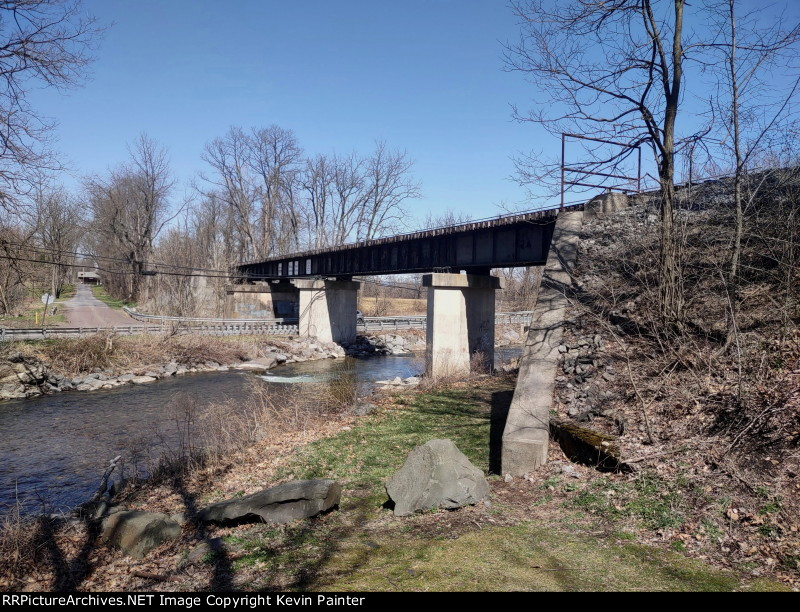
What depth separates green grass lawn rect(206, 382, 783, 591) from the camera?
505 centimetres

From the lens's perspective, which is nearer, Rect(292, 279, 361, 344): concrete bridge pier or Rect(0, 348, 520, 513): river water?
Rect(0, 348, 520, 513): river water

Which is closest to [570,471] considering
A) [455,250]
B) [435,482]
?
[435,482]

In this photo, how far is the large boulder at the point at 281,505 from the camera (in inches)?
291

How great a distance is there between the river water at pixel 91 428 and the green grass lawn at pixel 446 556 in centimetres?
508

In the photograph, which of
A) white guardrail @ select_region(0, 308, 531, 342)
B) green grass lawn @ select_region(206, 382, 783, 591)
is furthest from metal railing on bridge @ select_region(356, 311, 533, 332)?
green grass lawn @ select_region(206, 382, 783, 591)

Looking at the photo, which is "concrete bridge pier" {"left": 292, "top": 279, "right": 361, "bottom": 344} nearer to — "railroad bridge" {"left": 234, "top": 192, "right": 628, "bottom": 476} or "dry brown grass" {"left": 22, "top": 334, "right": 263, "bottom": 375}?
"railroad bridge" {"left": 234, "top": 192, "right": 628, "bottom": 476}

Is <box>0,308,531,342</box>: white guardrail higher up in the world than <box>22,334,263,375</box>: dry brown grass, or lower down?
higher up

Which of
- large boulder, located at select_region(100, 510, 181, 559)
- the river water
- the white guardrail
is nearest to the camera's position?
large boulder, located at select_region(100, 510, 181, 559)

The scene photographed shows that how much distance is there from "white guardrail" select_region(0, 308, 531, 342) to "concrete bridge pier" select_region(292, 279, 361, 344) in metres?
1.91

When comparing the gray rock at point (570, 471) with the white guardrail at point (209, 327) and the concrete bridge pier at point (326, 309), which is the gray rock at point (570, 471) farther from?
the concrete bridge pier at point (326, 309)

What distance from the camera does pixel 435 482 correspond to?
7398mm

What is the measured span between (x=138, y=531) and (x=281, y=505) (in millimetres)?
1845

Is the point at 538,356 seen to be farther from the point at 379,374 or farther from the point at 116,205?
the point at 116,205
